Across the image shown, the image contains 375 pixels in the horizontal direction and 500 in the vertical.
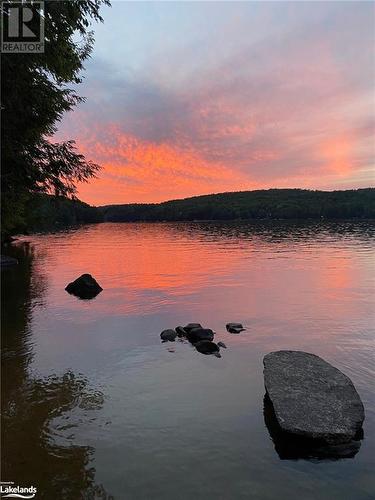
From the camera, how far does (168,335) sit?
69.9ft

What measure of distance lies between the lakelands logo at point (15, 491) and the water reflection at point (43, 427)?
0.16 m

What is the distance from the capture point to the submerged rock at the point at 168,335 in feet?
69.3

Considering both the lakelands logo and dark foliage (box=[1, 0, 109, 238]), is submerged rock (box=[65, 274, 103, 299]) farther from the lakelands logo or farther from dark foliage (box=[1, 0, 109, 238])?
the lakelands logo

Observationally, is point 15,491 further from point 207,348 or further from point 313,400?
point 207,348

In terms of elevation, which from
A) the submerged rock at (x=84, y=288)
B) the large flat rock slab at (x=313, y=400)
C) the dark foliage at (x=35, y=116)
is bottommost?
the submerged rock at (x=84, y=288)

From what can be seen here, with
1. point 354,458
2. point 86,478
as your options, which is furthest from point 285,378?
point 86,478

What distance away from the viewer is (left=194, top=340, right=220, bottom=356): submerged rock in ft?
62.4

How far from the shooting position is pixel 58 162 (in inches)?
487

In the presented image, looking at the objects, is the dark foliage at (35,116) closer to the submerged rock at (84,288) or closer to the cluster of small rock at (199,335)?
the cluster of small rock at (199,335)

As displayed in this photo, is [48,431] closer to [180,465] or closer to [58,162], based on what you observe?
[180,465]

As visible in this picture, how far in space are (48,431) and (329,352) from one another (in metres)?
13.2

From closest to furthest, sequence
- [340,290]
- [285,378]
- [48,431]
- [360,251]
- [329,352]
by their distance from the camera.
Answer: [48,431] → [285,378] → [329,352] → [340,290] → [360,251]

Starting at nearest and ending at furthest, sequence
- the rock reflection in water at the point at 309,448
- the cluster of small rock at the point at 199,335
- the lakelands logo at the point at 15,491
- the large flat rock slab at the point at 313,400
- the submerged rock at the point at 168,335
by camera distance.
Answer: the lakelands logo at the point at 15,491 < the rock reflection in water at the point at 309,448 < the large flat rock slab at the point at 313,400 < the cluster of small rock at the point at 199,335 < the submerged rock at the point at 168,335
